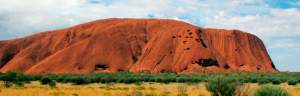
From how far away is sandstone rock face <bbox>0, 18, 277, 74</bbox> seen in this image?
126000 mm

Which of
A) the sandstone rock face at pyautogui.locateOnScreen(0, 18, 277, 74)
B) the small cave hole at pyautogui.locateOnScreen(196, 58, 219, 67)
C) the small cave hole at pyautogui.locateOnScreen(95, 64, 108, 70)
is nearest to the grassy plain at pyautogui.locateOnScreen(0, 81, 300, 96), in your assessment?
the small cave hole at pyautogui.locateOnScreen(196, 58, 219, 67)

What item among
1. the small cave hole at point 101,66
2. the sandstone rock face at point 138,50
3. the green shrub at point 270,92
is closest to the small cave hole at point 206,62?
the sandstone rock face at point 138,50

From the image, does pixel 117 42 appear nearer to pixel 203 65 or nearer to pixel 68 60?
pixel 68 60

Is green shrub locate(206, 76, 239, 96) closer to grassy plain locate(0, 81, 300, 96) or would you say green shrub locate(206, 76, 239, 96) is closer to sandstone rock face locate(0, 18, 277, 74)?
grassy plain locate(0, 81, 300, 96)

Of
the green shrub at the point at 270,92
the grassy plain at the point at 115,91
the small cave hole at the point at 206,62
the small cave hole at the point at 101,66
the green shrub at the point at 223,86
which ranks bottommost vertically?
the small cave hole at the point at 101,66

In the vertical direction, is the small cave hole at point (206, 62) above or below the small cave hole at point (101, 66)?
above

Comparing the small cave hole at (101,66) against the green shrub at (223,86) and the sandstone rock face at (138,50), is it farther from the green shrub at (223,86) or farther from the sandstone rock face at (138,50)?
the green shrub at (223,86)

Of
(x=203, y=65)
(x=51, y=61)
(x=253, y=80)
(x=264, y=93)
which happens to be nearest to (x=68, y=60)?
(x=51, y=61)

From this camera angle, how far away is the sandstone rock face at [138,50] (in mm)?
126000

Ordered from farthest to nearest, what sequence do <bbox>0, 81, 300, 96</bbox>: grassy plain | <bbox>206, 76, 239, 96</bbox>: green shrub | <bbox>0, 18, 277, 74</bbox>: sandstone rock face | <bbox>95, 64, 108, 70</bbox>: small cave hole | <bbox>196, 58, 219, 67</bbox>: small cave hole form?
<bbox>95, 64, 108, 70</bbox>: small cave hole, <bbox>0, 18, 277, 74</bbox>: sandstone rock face, <bbox>196, 58, 219, 67</bbox>: small cave hole, <bbox>0, 81, 300, 96</bbox>: grassy plain, <bbox>206, 76, 239, 96</bbox>: green shrub

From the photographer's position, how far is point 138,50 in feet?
445

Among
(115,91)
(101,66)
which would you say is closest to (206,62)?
(101,66)

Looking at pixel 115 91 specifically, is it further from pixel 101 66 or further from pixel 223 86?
pixel 101 66

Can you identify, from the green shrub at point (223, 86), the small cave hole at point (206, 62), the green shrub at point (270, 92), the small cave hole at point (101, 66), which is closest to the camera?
the green shrub at point (270, 92)
